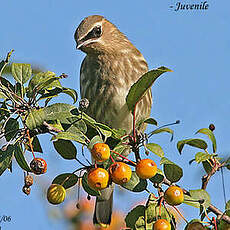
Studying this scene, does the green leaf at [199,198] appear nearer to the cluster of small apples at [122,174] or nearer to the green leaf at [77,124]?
the cluster of small apples at [122,174]

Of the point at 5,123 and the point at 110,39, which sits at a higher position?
the point at 110,39

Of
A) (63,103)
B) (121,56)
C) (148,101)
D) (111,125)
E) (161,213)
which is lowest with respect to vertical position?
(161,213)

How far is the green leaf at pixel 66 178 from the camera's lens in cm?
312

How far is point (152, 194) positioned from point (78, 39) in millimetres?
2374

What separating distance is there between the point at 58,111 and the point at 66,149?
271 millimetres

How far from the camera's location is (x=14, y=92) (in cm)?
320

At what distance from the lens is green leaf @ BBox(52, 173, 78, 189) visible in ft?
10.2

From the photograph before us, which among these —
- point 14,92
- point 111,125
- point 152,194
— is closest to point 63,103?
point 14,92

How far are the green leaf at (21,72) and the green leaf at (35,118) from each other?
0.37m

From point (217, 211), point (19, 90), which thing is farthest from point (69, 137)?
point (217, 211)

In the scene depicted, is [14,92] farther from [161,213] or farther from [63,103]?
[161,213]

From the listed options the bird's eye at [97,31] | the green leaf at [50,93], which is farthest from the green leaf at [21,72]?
the bird's eye at [97,31]

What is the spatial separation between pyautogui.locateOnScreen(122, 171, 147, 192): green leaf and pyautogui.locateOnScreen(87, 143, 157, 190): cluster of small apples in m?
0.24

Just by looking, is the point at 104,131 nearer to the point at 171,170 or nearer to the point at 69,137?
the point at 69,137
